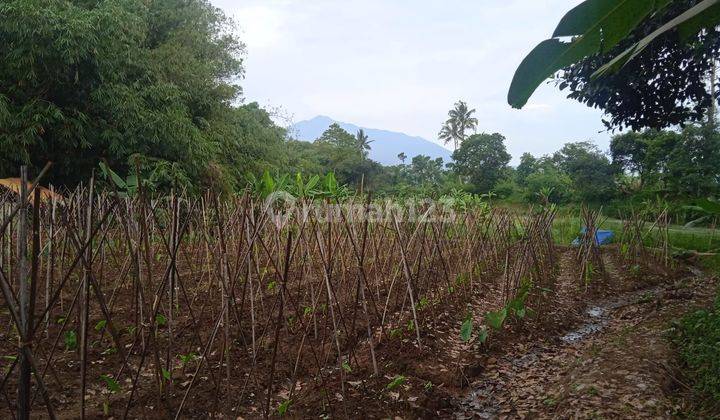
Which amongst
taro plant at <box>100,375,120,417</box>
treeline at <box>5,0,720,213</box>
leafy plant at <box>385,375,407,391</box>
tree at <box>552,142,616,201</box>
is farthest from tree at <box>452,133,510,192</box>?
taro plant at <box>100,375,120,417</box>

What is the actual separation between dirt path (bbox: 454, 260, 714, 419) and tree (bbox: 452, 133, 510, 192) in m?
21.3

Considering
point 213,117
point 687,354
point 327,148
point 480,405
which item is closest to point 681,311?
point 687,354

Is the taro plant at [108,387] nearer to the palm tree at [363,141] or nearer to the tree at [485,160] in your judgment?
the tree at [485,160]

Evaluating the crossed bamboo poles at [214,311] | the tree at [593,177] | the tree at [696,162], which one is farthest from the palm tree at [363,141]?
the crossed bamboo poles at [214,311]

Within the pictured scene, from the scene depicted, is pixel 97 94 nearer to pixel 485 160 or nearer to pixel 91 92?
pixel 91 92

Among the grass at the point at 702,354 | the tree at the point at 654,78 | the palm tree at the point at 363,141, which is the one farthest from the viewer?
the palm tree at the point at 363,141

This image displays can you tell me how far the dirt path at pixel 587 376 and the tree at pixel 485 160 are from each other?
70.0 ft

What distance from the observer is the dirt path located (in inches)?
91.0

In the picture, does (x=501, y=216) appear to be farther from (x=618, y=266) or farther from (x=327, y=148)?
(x=327, y=148)

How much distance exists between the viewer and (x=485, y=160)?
82.1 ft

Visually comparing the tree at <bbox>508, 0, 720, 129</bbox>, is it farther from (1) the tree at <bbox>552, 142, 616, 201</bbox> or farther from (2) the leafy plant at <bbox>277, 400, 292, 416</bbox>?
(1) the tree at <bbox>552, 142, 616, 201</bbox>

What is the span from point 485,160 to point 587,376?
924 inches

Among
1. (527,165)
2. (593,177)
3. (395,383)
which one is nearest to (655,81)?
(395,383)

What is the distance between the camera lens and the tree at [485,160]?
2483 centimetres
